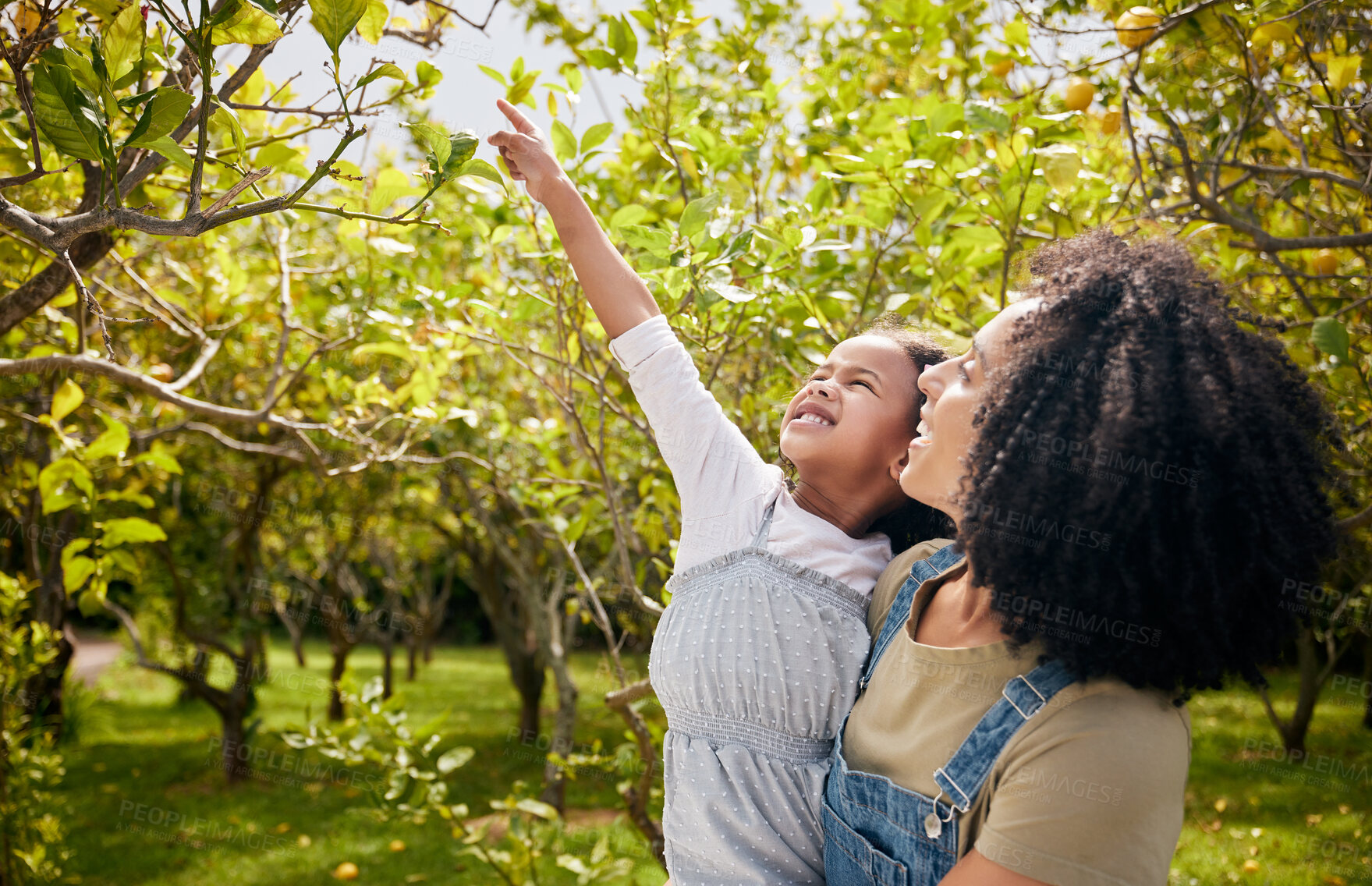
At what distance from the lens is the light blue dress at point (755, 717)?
49.8 inches

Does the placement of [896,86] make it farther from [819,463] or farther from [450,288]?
[819,463]

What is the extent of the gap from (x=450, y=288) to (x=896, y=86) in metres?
2.22

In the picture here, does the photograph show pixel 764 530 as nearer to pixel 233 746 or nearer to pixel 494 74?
pixel 494 74

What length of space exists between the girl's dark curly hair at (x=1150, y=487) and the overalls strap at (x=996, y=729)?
3 cm

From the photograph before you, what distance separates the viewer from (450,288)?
7.77ft

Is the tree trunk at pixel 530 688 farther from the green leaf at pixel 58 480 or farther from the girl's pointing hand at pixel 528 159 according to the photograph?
the girl's pointing hand at pixel 528 159

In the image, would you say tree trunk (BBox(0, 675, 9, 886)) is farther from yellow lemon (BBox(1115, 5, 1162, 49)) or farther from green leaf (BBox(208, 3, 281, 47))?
yellow lemon (BBox(1115, 5, 1162, 49))

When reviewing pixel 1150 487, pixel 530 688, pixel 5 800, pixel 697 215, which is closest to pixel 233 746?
pixel 530 688

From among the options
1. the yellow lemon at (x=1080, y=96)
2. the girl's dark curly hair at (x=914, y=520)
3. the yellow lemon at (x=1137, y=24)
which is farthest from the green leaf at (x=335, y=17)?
the yellow lemon at (x=1080, y=96)

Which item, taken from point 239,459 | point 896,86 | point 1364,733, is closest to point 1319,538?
point 896,86

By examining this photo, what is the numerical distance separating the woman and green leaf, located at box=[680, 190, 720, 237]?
66 centimetres

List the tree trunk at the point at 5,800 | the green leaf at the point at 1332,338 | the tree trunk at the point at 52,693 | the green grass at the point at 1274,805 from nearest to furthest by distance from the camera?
the green leaf at the point at 1332,338
the tree trunk at the point at 5,800
the green grass at the point at 1274,805
the tree trunk at the point at 52,693

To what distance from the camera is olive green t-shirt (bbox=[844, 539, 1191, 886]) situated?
→ 2.94ft

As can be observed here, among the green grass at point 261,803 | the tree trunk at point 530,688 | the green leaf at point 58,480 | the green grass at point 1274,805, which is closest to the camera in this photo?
the green leaf at point 58,480
